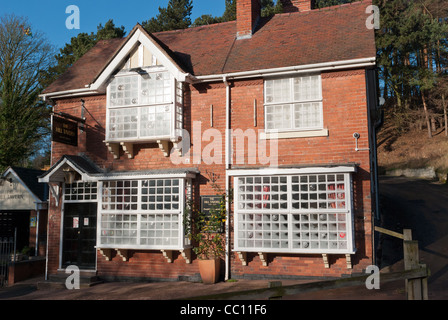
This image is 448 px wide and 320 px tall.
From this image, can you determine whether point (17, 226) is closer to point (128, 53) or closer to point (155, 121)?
point (155, 121)

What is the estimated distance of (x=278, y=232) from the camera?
10.4 m

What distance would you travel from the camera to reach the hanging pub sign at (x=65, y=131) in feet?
39.3

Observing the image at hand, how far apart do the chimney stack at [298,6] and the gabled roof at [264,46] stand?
56.8 inches

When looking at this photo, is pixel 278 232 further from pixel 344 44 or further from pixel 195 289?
pixel 344 44

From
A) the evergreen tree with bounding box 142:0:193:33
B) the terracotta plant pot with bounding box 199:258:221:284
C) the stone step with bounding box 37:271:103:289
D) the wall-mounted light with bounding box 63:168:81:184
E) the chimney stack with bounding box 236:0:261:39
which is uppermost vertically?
the evergreen tree with bounding box 142:0:193:33

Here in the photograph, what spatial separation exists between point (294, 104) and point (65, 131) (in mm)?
7176

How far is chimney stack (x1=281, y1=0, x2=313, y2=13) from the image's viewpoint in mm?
14766

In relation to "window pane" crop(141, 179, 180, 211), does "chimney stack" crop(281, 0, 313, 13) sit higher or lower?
higher

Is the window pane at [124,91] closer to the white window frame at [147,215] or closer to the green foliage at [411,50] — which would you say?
the white window frame at [147,215]

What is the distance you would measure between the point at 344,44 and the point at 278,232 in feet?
18.7

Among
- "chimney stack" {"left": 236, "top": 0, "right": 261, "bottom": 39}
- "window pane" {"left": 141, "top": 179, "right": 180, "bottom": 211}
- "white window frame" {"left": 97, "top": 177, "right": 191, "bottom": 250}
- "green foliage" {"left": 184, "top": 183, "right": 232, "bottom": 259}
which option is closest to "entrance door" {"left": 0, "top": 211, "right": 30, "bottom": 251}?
"white window frame" {"left": 97, "top": 177, "right": 191, "bottom": 250}

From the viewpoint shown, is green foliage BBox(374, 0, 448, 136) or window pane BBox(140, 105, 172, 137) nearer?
window pane BBox(140, 105, 172, 137)

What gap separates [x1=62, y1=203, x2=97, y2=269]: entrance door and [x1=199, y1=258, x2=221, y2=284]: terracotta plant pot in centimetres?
391

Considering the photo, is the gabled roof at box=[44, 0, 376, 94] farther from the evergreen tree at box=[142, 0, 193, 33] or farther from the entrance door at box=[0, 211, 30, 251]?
the evergreen tree at box=[142, 0, 193, 33]
